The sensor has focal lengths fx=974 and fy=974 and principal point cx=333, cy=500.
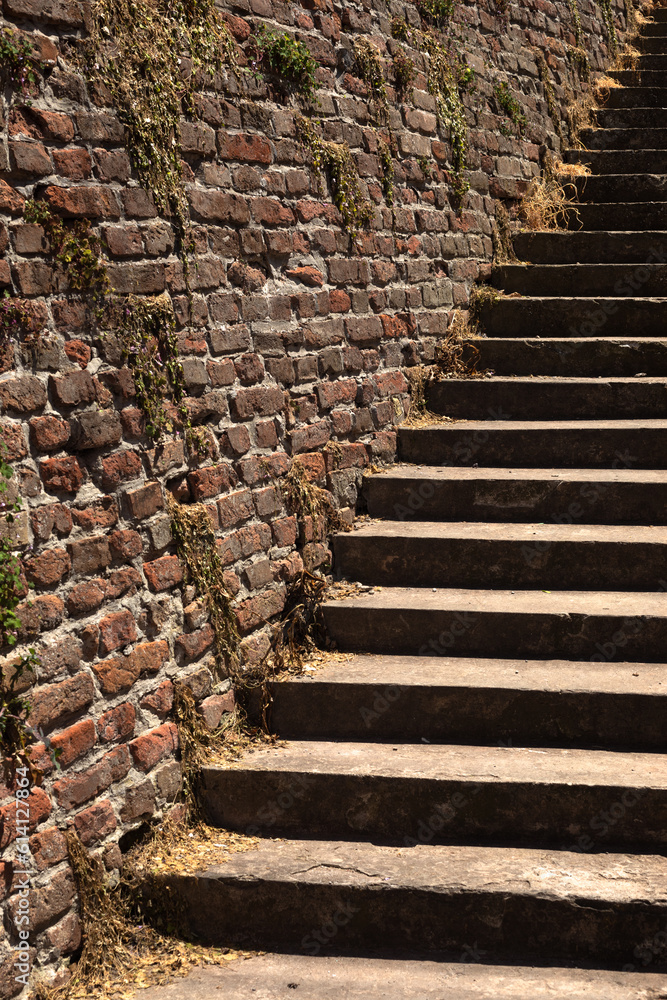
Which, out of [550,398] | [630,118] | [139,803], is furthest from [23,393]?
[630,118]

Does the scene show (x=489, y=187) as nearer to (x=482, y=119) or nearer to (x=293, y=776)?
(x=482, y=119)

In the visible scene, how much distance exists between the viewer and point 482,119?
5535mm

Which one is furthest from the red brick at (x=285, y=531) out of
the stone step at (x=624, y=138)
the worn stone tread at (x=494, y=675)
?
the stone step at (x=624, y=138)

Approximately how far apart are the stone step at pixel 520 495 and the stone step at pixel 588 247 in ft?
5.76

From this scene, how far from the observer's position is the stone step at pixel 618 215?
5.77 metres

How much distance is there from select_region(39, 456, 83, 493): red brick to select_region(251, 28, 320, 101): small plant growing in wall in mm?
1813

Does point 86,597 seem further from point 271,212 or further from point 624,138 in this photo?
point 624,138

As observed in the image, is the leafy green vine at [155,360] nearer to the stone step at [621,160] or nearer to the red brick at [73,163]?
the red brick at [73,163]

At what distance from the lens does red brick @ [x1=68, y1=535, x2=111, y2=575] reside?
2676mm

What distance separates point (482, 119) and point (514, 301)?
1124 mm

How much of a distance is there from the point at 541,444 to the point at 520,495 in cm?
40

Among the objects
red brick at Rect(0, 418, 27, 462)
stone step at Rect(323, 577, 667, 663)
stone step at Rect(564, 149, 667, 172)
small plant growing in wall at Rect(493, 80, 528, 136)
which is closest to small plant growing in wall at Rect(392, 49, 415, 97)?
small plant growing in wall at Rect(493, 80, 528, 136)

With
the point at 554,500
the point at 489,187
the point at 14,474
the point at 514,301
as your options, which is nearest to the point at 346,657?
the point at 554,500

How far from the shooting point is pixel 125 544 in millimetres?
2879
